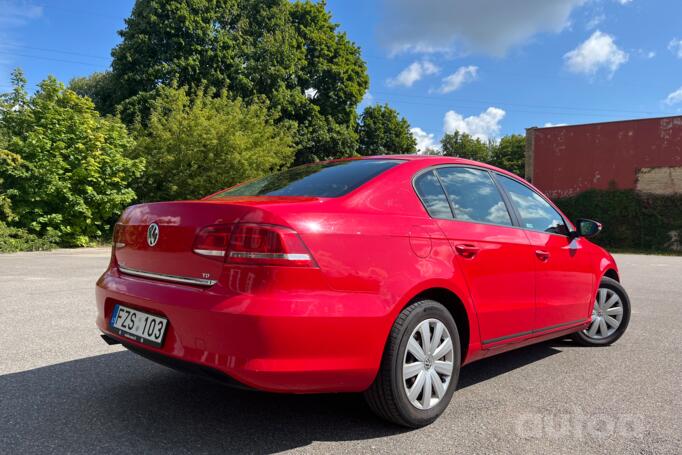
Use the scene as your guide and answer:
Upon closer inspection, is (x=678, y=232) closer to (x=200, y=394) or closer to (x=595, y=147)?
(x=595, y=147)

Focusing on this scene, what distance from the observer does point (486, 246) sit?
10.8ft

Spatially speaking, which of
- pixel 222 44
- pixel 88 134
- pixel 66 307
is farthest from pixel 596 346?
pixel 222 44

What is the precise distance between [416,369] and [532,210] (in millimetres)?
1931

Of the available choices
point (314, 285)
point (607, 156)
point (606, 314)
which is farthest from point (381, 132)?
point (314, 285)

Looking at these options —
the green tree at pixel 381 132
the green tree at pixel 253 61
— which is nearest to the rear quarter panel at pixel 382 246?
the green tree at pixel 253 61

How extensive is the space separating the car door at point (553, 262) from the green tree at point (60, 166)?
659 inches

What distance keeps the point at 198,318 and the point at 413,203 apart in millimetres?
1389

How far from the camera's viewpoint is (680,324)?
19.4ft

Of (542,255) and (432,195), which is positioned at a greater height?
(432,195)

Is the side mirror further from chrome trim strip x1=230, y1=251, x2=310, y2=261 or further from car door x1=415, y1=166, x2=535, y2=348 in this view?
chrome trim strip x1=230, y1=251, x2=310, y2=261

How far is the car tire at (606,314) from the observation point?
4.81 meters

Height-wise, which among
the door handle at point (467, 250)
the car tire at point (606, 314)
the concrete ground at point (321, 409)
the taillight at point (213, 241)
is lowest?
the concrete ground at point (321, 409)

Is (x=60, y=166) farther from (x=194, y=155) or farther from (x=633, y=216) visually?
(x=633, y=216)

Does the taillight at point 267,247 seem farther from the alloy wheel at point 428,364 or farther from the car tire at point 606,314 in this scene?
the car tire at point 606,314
